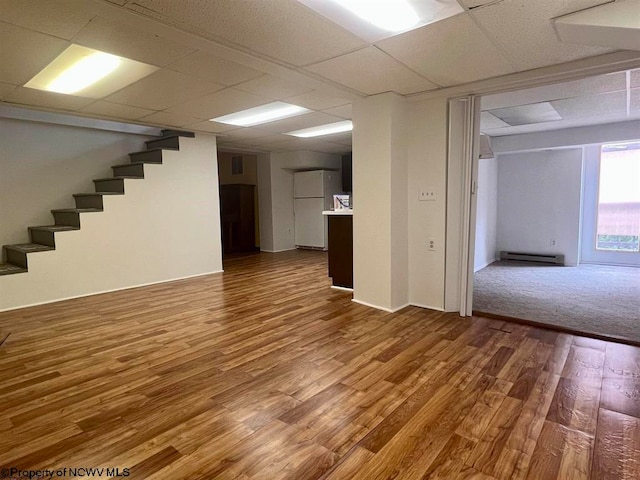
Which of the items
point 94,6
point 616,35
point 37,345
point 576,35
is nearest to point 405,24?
point 576,35

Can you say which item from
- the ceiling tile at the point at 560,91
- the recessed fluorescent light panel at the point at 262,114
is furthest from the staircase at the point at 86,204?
the ceiling tile at the point at 560,91

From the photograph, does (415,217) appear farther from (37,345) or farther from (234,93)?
(37,345)

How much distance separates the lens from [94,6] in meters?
1.99

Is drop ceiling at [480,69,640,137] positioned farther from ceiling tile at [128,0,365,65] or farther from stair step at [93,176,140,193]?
stair step at [93,176,140,193]

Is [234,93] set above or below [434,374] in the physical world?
above

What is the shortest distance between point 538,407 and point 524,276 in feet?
13.8

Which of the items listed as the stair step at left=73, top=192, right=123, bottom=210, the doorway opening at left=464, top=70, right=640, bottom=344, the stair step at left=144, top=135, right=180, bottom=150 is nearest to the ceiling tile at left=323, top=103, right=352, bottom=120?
the doorway opening at left=464, top=70, right=640, bottom=344

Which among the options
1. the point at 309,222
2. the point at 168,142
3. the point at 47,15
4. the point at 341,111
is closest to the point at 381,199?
the point at 341,111

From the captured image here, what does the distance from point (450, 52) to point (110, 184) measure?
15.6ft

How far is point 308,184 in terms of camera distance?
28.2 ft

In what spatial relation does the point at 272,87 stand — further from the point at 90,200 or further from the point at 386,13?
the point at 90,200

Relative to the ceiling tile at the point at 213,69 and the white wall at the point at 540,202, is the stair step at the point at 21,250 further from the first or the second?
the white wall at the point at 540,202

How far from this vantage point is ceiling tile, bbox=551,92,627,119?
13.3 feet

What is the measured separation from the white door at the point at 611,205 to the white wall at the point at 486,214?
5.06 ft
